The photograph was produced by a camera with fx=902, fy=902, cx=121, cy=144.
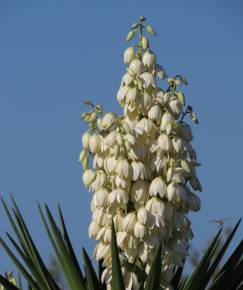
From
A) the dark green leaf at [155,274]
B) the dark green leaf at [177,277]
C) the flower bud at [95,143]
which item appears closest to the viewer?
the dark green leaf at [155,274]

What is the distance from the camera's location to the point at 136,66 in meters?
4.44

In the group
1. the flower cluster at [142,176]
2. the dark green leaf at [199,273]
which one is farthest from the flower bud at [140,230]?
the dark green leaf at [199,273]

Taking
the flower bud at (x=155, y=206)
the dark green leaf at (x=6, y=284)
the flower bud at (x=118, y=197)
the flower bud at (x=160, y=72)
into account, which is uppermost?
the flower bud at (x=160, y=72)

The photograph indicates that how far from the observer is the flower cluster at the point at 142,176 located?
418 centimetres

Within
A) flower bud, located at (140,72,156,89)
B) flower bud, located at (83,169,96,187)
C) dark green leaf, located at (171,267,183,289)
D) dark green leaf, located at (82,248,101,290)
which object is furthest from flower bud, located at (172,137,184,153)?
dark green leaf, located at (171,267,183,289)

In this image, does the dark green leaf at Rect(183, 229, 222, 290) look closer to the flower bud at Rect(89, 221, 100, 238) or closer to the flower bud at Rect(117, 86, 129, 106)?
the flower bud at Rect(89, 221, 100, 238)

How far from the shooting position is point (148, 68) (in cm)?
448

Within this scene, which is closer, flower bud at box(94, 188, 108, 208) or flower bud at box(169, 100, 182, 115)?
flower bud at box(94, 188, 108, 208)

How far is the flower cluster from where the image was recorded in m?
4.18

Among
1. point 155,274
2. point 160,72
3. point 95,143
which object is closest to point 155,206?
point 155,274

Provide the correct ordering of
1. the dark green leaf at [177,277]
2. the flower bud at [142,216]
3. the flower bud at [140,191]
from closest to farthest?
the flower bud at [142,216] < the flower bud at [140,191] < the dark green leaf at [177,277]

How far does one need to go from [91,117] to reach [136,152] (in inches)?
13.0

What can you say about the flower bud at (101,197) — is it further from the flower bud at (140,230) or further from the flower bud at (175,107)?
the flower bud at (175,107)

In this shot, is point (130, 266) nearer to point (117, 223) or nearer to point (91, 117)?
point (117, 223)
